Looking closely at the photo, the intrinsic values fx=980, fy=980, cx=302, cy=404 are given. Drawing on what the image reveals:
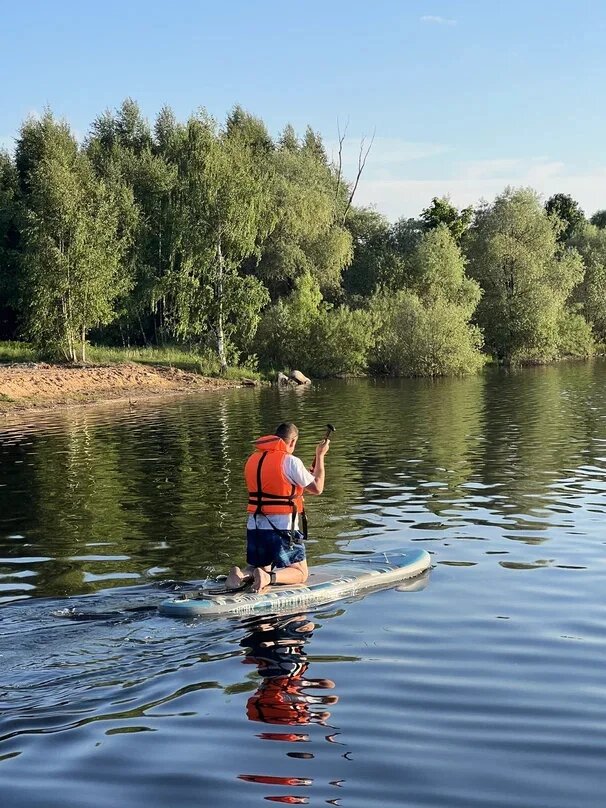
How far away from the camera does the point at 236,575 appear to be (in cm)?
1027

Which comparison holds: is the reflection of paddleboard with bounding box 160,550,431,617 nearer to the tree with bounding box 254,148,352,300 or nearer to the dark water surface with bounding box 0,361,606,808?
the dark water surface with bounding box 0,361,606,808

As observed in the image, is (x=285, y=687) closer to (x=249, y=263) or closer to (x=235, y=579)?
(x=235, y=579)

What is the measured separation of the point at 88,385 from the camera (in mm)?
42375

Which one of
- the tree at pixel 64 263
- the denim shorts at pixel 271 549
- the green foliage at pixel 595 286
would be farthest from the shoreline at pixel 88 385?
the green foliage at pixel 595 286

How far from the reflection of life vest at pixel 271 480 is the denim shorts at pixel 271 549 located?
25 cm

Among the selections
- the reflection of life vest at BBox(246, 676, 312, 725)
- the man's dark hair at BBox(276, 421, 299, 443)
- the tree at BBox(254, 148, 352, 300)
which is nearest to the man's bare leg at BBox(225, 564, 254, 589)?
the man's dark hair at BBox(276, 421, 299, 443)

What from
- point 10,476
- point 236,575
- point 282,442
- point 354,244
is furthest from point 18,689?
point 354,244

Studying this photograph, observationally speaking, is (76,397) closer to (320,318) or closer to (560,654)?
(320,318)

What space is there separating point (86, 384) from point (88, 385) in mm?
96

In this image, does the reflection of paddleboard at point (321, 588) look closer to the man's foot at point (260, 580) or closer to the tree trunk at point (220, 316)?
the man's foot at point (260, 580)

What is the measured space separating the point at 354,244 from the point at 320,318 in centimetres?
1681

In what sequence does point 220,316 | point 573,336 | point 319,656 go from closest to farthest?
1. point 319,656
2. point 220,316
3. point 573,336

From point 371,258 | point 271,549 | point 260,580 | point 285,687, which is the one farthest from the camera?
point 371,258

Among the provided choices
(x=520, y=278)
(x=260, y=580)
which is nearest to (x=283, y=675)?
(x=260, y=580)
